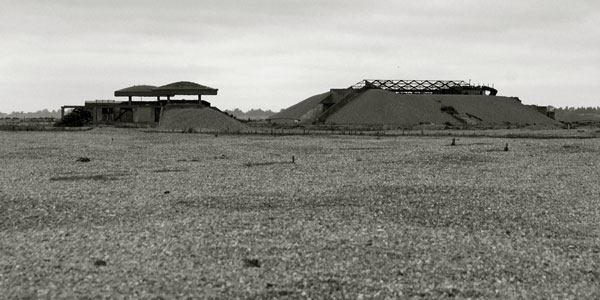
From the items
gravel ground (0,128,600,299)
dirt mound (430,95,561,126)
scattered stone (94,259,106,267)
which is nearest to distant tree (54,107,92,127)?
gravel ground (0,128,600,299)

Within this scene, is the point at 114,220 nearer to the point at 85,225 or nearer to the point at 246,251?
the point at 85,225

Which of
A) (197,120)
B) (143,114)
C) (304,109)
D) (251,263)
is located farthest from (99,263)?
(304,109)

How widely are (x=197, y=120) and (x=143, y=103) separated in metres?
18.3

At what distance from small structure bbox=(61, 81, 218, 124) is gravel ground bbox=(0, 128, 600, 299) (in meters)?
59.3

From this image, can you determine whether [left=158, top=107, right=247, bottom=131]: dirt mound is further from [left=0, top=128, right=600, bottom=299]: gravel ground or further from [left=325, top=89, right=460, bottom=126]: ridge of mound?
[left=0, top=128, right=600, bottom=299]: gravel ground

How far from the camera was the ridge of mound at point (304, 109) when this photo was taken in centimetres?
11331

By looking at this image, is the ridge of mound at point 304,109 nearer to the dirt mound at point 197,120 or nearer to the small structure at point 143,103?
the small structure at point 143,103

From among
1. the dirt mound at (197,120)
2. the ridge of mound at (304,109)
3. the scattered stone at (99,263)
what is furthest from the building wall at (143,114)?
the scattered stone at (99,263)

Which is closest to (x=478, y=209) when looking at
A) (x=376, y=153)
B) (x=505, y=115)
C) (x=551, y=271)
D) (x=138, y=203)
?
(x=551, y=271)

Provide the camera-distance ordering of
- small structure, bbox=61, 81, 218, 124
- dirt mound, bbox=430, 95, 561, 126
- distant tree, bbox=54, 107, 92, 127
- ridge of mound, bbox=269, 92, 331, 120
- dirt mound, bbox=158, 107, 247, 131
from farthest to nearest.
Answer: ridge of mound, bbox=269, 92, 331, 120 < dirt mound, bbox=430, 95, 561, 126 < small structure, bbox=61, 81, 218, 124 < distant tree, bbox=54, 107, 92, 127 < dirt mound, bbox=158, 107, 247, 131

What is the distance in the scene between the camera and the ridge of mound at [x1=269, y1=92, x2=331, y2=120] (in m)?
113

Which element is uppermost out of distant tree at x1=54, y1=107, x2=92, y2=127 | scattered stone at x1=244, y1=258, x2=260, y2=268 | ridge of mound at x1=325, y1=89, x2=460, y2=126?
ridge of mound at x1=325, y1=89, x2=460, y2=126

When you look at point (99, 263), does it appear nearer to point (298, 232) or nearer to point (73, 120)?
point (298, 232)

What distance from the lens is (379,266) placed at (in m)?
12.8
